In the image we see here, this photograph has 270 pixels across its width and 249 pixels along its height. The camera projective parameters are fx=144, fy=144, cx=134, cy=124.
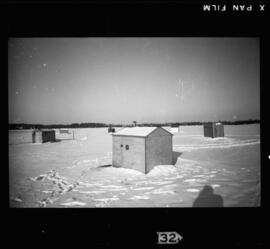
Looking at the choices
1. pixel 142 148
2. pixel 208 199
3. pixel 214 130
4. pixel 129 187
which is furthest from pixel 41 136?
pixel 214 130

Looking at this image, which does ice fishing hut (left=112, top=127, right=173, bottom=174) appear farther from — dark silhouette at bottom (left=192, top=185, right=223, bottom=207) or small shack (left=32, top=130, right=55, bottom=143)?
small shack (left=32, top=130, right=55, bottom=143)

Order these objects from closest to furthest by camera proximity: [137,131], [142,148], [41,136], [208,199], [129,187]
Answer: [208,199] < [129,187] < [142,148] < [137,131] < [41,136]

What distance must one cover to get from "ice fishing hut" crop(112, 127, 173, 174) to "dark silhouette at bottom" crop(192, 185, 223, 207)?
4.04ft

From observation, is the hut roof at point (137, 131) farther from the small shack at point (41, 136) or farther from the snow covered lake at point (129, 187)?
the small shack at point (41, 136)

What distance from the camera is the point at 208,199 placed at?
8.09 ft

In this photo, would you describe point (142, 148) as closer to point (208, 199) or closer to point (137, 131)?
point (137, 131)

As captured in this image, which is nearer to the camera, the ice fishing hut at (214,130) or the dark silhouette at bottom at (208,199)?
the dark silhouette at bottom at (208,199)

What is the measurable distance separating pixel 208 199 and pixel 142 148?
1623 millimetres

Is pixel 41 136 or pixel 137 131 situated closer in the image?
pixel 137 131

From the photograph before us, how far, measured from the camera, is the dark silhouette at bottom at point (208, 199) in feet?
7.92

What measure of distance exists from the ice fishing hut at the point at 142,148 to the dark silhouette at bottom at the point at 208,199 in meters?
1.23

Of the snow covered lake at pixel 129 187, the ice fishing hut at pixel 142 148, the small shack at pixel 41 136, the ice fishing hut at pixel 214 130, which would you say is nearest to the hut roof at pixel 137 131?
the ice fishing hut at pixel 142 148
